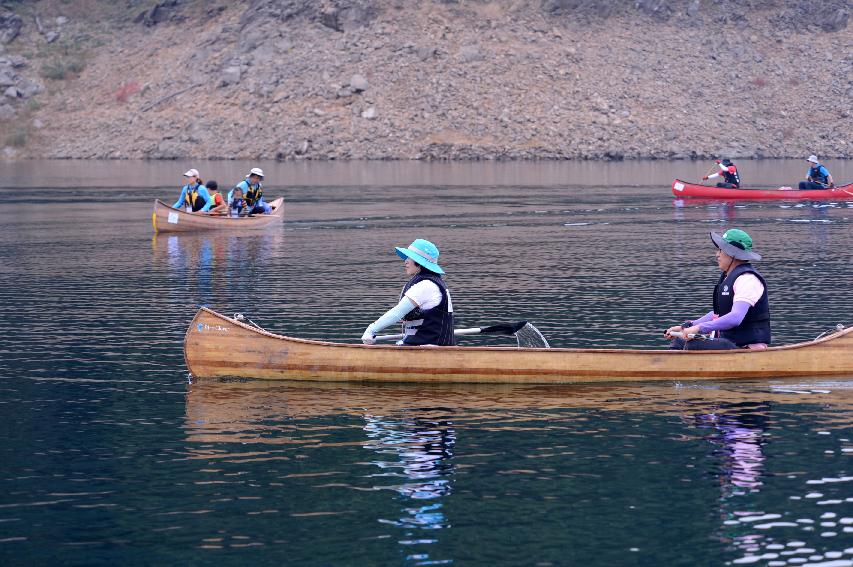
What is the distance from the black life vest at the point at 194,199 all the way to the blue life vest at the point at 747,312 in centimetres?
2734

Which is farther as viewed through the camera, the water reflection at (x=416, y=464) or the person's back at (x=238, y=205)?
the person's back at (x=238, y=205)

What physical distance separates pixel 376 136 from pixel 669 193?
39.0 metres

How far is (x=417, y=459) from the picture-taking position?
13766 mm

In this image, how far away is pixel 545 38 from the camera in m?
106

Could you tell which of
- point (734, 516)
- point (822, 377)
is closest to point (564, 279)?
point (822, 377)

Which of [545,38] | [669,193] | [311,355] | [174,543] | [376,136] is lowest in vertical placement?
[174,543]

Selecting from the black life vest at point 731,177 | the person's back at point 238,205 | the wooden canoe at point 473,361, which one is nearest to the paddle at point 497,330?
the wooden canoe at point 473,361

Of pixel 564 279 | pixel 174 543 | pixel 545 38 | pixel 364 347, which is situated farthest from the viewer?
pixel 545 38

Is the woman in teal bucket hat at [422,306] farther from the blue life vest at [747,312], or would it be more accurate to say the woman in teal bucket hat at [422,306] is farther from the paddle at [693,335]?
the blue life vest at [747,312]

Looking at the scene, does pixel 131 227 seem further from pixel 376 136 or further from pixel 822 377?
pixel 376 136

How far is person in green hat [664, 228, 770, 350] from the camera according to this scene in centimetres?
1694

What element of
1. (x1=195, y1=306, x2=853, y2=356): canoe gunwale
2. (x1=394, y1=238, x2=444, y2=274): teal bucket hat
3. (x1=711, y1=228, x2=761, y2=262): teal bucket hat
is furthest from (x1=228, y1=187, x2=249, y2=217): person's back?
(x1=711, y1=228, x2=761, y2=262): teal bucket hat

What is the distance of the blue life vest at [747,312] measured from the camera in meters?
17.0

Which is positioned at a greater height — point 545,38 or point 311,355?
point 545,38
